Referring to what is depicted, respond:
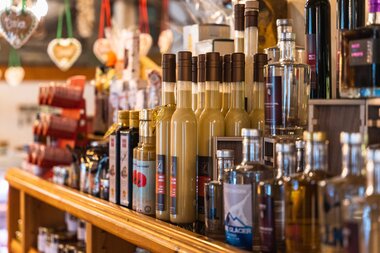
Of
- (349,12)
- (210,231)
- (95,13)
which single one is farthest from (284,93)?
(95,13)

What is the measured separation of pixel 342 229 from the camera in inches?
48.1

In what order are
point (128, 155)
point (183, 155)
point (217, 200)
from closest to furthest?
point (217, 200) → point (183, 155) → point (128, 155)

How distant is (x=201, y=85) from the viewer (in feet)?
6.56

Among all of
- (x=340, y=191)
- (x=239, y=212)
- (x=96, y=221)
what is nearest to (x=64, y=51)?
(x=96, y=221)

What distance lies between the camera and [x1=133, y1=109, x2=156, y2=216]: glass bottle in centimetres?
209

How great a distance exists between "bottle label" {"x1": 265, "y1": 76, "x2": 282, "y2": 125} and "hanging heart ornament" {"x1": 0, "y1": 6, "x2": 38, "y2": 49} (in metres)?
1.83

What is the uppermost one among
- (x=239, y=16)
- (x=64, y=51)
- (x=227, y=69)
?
(x=64, y=51)

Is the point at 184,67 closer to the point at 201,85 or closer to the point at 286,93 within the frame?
the point at 201,85

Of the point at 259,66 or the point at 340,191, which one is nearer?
the point at 340,191

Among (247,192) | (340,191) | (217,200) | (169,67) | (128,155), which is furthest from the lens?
(128,155)

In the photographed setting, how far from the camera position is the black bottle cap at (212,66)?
1.93 meters

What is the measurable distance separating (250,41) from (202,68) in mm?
178

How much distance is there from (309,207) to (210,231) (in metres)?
0.41

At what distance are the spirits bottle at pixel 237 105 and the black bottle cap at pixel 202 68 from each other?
0.08 m
